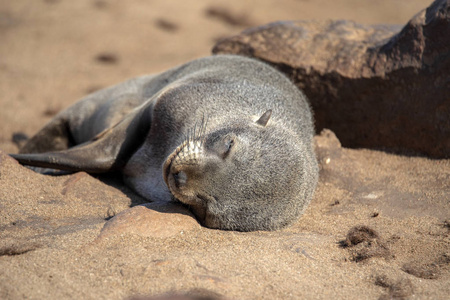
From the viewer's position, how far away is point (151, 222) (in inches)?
142

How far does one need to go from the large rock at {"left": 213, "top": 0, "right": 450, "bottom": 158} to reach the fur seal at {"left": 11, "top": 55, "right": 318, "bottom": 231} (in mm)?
809

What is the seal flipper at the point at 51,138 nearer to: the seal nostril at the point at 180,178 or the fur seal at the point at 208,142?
the fur seal at the point at 208,142

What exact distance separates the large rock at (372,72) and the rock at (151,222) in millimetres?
3001

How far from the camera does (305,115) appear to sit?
5.25 m

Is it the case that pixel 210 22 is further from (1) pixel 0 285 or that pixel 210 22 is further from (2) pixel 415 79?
(1) pixel 0 285

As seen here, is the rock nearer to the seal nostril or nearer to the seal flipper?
the seal nostril

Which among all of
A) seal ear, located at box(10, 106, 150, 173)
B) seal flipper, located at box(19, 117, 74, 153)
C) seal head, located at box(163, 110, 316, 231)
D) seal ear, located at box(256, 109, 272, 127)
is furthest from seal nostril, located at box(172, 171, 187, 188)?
seal flipper, located at box(19, 117, 74, 153)

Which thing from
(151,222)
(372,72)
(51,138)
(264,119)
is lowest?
(51,138)

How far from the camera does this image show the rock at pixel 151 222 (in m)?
3.50

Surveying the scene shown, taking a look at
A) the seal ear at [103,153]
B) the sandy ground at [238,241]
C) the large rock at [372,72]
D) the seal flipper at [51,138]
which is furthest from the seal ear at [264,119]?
the seal flipper at [51,138]

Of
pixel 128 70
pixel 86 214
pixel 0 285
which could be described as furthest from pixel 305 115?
pixel 128 70

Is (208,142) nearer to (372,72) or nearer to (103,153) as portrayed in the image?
(103,153)

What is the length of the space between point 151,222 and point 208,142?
0.73 meters

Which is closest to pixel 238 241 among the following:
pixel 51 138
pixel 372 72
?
pixel 372 72
